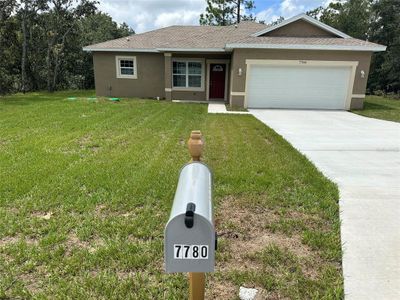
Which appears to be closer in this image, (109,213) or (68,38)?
(109,213)

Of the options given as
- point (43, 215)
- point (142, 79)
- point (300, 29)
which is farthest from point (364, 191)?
point (142, 79)

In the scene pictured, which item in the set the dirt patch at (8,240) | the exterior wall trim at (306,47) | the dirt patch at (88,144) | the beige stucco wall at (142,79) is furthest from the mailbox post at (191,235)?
the beige stucco wall at (142,79)

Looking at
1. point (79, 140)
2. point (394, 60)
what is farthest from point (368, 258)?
point (394, 60)

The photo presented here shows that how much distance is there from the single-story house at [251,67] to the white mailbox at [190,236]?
1410 cm

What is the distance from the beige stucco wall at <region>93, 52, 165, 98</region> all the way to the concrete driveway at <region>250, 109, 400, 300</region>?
10073 millimetres

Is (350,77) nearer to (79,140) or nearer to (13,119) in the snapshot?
(79,140)

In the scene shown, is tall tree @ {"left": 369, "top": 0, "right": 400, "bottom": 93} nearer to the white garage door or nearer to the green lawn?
the white garage door

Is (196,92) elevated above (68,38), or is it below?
below

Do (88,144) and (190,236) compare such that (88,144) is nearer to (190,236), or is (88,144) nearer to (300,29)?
(190,236)

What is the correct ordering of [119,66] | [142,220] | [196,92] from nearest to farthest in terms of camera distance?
[142,220], [196,92], [119,66]

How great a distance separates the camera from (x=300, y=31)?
639 inches

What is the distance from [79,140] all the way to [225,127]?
4.26 metres

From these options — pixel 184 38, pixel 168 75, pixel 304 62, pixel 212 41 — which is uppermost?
pixel 184 38

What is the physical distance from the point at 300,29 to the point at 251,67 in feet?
12.0
